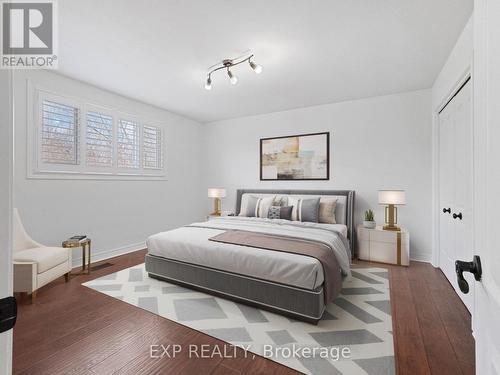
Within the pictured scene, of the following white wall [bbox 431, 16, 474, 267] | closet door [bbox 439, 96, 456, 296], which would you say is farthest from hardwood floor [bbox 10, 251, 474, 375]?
white wall [bbox 431, 16, 474, 267]

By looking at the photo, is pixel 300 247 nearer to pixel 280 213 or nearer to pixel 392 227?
pixel 280 213

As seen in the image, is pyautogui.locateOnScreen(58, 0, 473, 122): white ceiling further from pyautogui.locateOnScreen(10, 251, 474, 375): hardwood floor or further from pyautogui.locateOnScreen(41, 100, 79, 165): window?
pyautogui.locateOnScreen(10, 251, 474, 375): hardwood floor

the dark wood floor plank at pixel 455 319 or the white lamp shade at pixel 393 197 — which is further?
the white lamp shade at pixel 393 197

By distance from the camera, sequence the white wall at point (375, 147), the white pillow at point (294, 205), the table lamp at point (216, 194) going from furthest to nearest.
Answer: the table lamp at point (216, 194), the white pillow at point (294, 205), the white wall at point (375, 147)

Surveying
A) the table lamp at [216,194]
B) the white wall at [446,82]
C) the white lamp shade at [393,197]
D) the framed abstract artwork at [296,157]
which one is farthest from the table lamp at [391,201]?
the table lamp at [216,194]

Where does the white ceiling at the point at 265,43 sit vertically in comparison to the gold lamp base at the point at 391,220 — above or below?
above

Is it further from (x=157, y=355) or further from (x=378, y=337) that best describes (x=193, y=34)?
(x=378, y=337)

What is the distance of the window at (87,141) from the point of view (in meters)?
3.07

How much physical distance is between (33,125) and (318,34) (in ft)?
11.4

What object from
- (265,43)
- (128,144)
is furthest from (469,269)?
(128,144)

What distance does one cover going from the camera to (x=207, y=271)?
8.39 ft

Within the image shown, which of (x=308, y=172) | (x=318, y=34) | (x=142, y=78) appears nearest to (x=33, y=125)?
(x=142, y=78)

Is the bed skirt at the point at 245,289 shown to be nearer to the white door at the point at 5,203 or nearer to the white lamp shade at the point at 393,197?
the white door at the point at 5,203

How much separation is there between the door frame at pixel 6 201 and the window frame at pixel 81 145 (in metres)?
3.28
